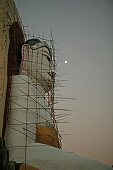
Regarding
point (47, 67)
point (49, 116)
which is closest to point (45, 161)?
point (49, 116)

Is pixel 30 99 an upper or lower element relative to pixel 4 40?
lower

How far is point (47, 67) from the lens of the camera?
647 centimetres

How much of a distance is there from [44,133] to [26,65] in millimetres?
2162

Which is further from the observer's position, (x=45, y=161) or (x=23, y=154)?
(x=23, y=154)

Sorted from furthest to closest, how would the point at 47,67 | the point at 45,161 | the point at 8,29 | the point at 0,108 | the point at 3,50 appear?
the point at 47,67, the point at 8,29, the point at 3,50, the point at 0,108, the point at 45,161

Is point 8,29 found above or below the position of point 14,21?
below

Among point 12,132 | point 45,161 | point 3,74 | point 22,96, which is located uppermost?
point 3,74

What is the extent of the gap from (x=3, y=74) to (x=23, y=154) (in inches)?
78.5

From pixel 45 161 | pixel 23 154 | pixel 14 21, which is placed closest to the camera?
pixel 45 161

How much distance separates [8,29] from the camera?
543 centimetres

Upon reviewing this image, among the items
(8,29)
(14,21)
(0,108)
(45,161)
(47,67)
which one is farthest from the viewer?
(47,67)

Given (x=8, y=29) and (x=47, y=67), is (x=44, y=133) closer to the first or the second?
(x=47, y=67)

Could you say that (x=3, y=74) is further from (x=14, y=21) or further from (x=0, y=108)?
(x=14, y=21)

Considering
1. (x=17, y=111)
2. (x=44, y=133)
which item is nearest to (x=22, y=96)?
(x=17, y=111)
